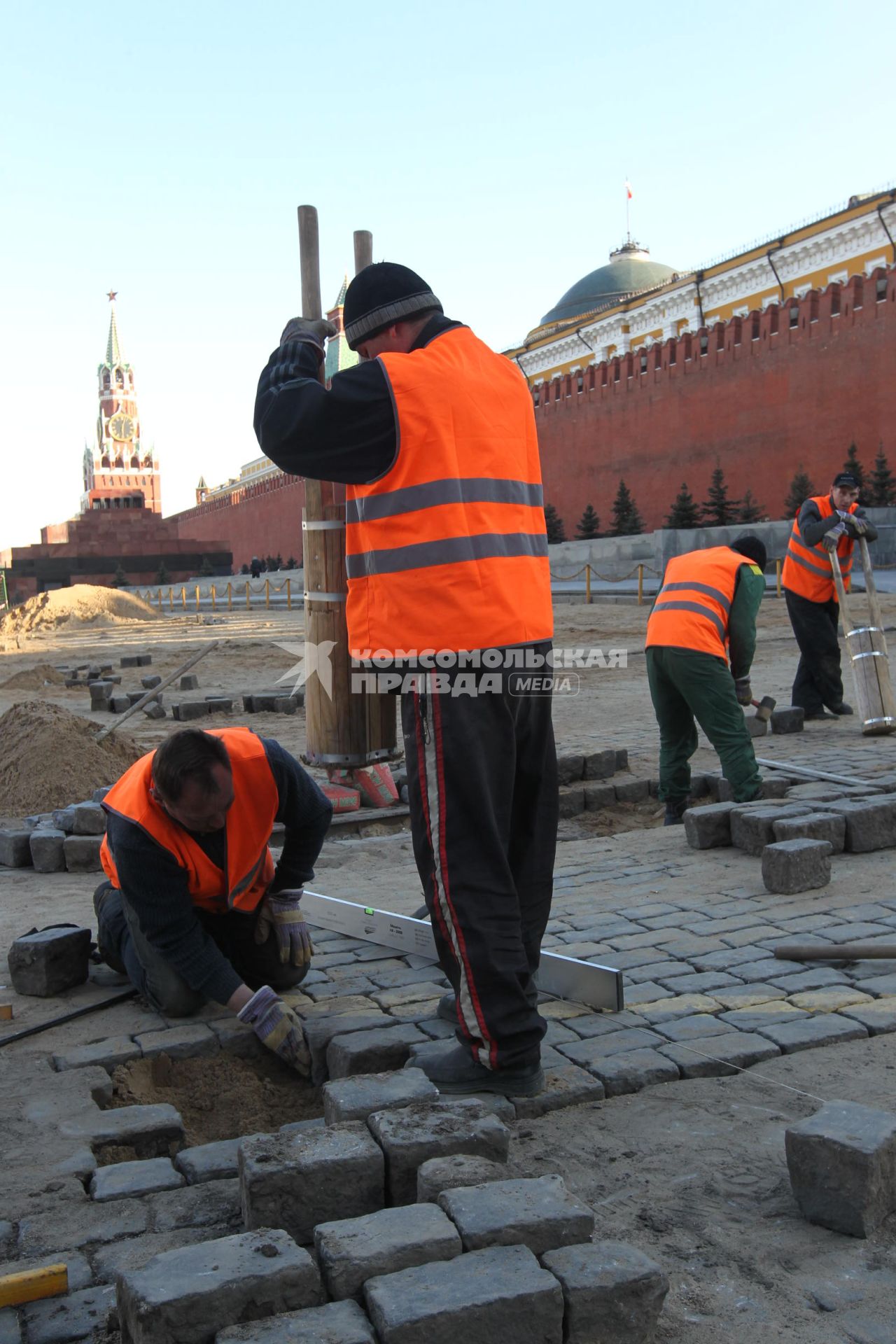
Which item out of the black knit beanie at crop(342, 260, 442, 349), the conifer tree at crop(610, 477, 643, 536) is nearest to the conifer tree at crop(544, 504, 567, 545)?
the conifer tree at crop(610, 477, 643, 536)

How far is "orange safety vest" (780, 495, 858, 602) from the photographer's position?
30.3ft

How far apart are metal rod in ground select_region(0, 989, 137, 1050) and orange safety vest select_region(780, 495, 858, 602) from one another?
6791 millimetres

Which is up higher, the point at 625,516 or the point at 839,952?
the point at 625,516

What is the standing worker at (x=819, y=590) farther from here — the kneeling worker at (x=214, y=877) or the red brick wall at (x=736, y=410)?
Answer: the red brick wall at (x=736, y=410)

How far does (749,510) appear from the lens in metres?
31.3

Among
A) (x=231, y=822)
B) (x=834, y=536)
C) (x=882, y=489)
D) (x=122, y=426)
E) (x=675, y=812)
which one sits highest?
(x=122, y=426)

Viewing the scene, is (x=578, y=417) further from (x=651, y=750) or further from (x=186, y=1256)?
(x=186, y=1256)

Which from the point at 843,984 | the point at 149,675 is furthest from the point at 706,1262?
the point at 149,675

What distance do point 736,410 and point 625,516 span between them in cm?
460

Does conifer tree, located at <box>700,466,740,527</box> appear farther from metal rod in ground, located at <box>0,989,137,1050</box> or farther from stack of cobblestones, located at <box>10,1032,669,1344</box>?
stack of cobblestones, located at <box>10,1032,669,1344</box>

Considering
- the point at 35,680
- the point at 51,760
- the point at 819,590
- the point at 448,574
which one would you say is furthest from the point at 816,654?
the point at 35,680

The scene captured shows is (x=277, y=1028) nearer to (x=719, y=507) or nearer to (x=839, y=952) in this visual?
(x=839, y=952)

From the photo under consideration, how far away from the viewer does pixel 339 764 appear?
4.16 metres

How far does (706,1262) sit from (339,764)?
90.0 inches
